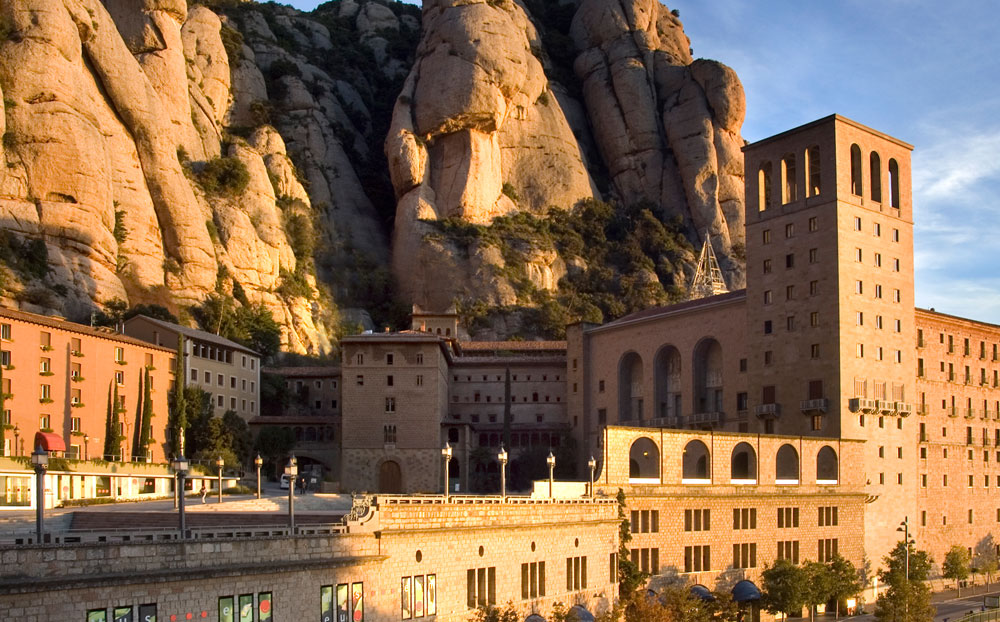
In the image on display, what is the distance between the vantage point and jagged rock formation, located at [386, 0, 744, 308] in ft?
373

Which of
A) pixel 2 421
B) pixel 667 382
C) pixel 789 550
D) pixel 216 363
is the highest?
pixel 216 363

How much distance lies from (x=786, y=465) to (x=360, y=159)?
76.1m

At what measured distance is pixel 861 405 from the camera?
6519 centimetres

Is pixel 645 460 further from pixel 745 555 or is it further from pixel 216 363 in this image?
pixel 216 363

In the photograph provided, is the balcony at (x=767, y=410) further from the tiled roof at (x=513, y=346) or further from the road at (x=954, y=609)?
the tiled roof at (x=513, y=346)

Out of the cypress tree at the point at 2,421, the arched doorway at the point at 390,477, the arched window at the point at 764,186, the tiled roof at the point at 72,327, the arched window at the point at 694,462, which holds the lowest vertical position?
the arched doorway at the point at 390,477

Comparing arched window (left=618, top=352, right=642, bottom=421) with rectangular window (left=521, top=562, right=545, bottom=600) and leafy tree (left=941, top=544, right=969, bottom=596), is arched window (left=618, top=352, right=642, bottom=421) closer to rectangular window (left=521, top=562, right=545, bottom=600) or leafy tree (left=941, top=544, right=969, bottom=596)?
leafy tree (left=941, top=544, right=969, bottom=596)

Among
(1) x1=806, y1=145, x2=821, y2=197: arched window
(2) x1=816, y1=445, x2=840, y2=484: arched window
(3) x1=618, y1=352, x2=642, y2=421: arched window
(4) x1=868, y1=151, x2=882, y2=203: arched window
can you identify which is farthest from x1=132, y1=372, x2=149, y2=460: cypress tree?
(4) x1=868, y1=151, x2=882, y2=203: arched window

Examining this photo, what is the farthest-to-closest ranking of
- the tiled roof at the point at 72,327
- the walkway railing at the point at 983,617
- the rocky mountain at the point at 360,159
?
the rocky mountain at the point at 360,159
the tiled roof at the point at 72,327
the walkway railing at the point at 983,617

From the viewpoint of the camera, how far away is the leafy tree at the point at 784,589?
5397 centimetres

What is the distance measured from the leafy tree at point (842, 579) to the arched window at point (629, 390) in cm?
2411

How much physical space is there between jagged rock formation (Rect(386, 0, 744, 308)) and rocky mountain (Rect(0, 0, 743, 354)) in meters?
0.25

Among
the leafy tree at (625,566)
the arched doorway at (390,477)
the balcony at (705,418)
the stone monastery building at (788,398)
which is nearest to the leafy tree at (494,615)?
the leafy tree at (625,566)

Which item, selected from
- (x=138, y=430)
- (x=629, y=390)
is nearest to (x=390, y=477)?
(x=138, y=430)
